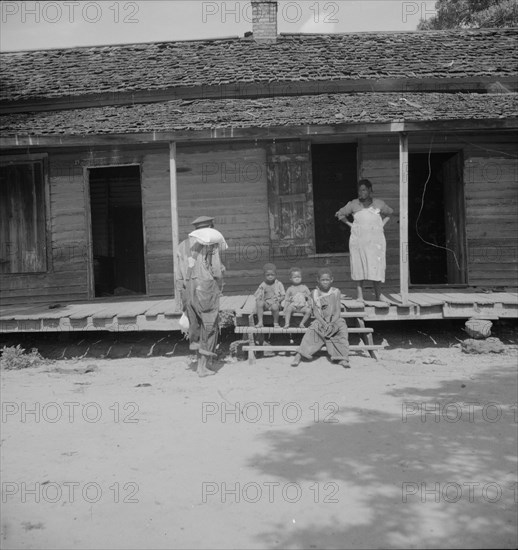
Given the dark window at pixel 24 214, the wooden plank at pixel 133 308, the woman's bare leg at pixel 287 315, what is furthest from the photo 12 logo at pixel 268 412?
the dark window at pixel 24 214

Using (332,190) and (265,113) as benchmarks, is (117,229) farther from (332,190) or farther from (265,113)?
(265,113)

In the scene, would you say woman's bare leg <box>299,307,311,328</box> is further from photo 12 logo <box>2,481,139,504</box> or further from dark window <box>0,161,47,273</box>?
dark window <box>0,161,47,273</box>

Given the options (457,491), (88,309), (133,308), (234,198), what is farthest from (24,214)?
(457,491)

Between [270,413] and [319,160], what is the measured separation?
9027 mm

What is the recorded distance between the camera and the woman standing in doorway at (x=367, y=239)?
27.8 feet

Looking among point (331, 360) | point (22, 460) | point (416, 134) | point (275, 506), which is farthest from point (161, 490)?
point (416, 134)

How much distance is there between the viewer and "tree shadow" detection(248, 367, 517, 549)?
135 inches

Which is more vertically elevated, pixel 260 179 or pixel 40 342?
pixel 260 179

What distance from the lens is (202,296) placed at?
7273 millimetres

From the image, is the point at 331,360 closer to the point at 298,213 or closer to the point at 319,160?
the point at 298,213

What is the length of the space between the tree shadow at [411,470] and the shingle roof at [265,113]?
429 centimetres

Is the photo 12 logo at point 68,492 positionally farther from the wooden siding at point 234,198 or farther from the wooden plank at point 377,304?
the wooden siding at point 234,198

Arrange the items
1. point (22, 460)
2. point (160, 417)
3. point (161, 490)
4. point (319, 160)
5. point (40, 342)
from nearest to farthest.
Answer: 1. point (161, 490)
2. point (22, 460)
3. point (160, 417)
4. point (40, 342)
5. point (319, 160)

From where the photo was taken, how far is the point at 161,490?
164 inches
